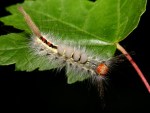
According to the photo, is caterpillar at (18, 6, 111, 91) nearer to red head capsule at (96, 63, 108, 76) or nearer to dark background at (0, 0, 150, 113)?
red head capsule at (96, 63, 108, 76)

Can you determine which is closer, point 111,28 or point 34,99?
point 111,28

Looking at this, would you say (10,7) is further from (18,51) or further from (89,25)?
(89,25)

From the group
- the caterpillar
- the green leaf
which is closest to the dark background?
the caterpillar

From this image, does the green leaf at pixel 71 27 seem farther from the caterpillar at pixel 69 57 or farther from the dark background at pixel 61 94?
the dark background at pixel 61 94

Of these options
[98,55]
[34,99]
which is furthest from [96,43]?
[34,99]

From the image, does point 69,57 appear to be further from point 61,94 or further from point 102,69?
point 61,94
